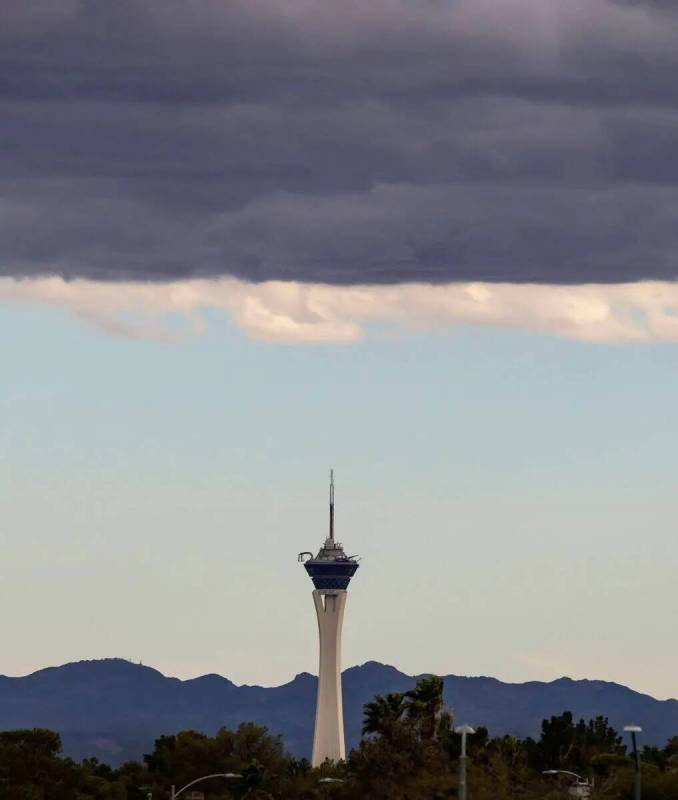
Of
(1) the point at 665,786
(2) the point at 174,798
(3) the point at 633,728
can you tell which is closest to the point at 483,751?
(1) the point at 665,786

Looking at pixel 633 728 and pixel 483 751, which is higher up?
pixel 483 751

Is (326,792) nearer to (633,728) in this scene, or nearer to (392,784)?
(392,784)

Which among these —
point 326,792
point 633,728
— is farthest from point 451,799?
point 633,728

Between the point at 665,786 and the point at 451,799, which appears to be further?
the point at 665,786

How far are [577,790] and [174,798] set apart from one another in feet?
159

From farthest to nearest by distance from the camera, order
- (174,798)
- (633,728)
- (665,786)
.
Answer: (665,786), (174,798), (633,728)

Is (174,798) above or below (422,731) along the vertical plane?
below

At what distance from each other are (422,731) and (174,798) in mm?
54233

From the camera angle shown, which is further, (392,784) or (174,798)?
(392,784)

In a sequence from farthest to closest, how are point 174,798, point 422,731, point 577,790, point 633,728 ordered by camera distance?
point 422,731 < point 577,790 < point 174,798 < point 633,728

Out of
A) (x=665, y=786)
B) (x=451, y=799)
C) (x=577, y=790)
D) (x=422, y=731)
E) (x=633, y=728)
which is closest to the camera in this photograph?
(x=633, y=728)

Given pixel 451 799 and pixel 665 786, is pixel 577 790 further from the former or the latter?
pixel 451 799

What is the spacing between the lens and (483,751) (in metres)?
199

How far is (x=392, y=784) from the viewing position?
162 metres
